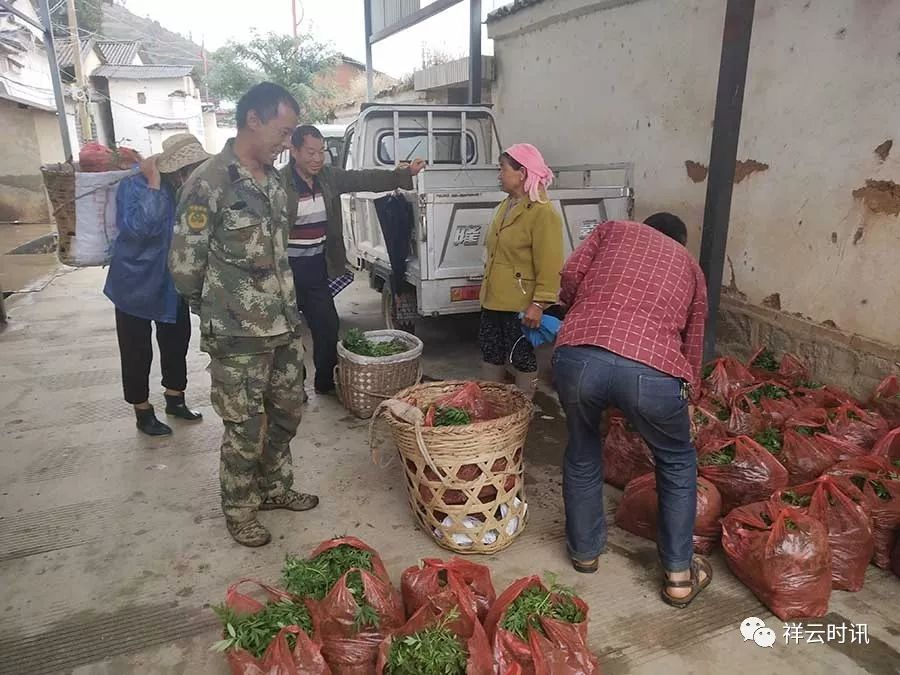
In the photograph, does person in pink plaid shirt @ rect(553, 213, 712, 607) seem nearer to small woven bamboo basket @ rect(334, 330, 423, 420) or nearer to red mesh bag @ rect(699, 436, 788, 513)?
red mesh bag @ rect(699, 436, 788, 513)

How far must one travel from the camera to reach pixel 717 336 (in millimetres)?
4758

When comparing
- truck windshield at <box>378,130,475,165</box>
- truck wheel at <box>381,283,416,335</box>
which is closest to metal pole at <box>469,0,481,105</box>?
truck windshield at <box>378,130,475,165</box>

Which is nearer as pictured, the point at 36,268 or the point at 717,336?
the point at 717,336

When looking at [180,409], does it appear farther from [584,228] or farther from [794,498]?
[794,498]

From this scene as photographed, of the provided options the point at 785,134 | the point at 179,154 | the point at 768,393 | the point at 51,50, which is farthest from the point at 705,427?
the point at 51,50

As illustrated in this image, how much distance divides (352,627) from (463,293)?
10.1ft

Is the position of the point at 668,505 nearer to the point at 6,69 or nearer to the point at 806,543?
the point at 806,543

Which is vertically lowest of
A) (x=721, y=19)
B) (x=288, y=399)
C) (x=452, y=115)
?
(x=288, y=399)

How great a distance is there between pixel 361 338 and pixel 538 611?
271 centimetres

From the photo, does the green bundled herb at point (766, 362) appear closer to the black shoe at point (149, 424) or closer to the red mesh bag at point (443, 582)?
the red mesh bag at point (443, 582)

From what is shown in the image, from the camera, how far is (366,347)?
4.22m

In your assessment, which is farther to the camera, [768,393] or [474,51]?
[474,51]

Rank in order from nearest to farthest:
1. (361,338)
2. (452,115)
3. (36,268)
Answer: (361,338) → (452,115) → (36,268)

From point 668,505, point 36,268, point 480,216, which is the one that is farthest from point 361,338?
point 36,268
